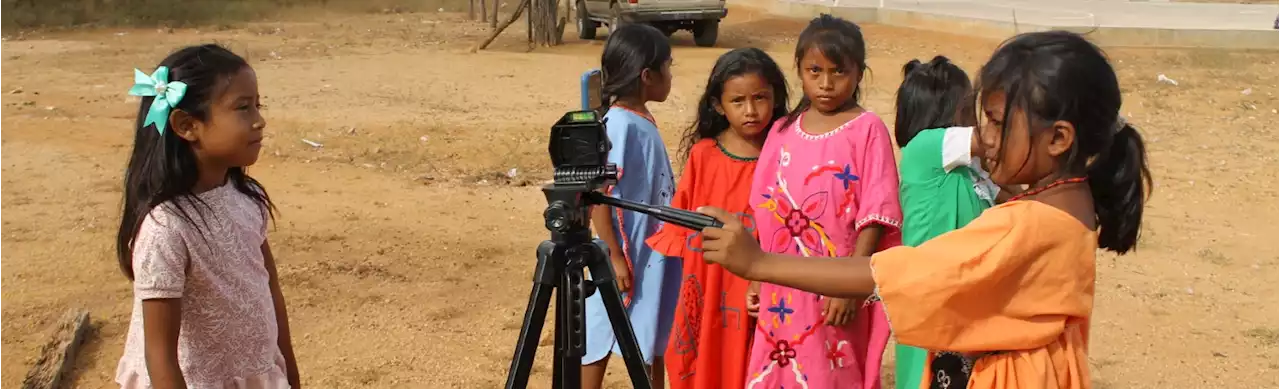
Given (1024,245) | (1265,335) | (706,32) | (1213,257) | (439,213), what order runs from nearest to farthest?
1. (1024,245)
2. (1265,335)
3. (1213,257)
4. (439,213)
5. (706,32)

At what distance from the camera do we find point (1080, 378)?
196 cm

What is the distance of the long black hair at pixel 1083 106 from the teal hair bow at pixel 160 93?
145 centimetres

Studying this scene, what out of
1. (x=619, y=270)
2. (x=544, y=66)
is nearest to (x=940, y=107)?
(x=619, y=270)

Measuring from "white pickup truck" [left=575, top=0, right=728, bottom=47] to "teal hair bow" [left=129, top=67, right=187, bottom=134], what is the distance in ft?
43.7

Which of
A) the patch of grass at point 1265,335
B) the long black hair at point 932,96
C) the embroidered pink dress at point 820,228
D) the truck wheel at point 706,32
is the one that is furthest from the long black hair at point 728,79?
the truck wheel at point 706,32

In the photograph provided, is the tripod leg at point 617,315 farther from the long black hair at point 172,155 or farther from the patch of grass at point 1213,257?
the patch of grass at point 1213,257

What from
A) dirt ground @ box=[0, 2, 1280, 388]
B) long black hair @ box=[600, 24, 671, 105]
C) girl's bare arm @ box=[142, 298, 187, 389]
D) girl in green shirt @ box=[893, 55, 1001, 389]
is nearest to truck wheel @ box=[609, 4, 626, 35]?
dirt ground @ box=[0, 2, 1280, 388]

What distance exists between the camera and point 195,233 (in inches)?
88.3

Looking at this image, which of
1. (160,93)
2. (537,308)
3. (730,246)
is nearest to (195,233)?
(160,93)

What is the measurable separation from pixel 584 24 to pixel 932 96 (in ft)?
47.7

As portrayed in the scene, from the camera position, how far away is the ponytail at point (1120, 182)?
196 centimetres

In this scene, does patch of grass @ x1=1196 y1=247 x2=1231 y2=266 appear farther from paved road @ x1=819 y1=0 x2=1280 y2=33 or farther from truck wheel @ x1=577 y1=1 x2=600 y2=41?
truck wheel @ x1=577 y1=1 x2=600 y2=41

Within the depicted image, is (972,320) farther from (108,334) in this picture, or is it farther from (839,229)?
(108,334)

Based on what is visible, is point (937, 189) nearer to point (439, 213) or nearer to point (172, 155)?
point (172, 155)
